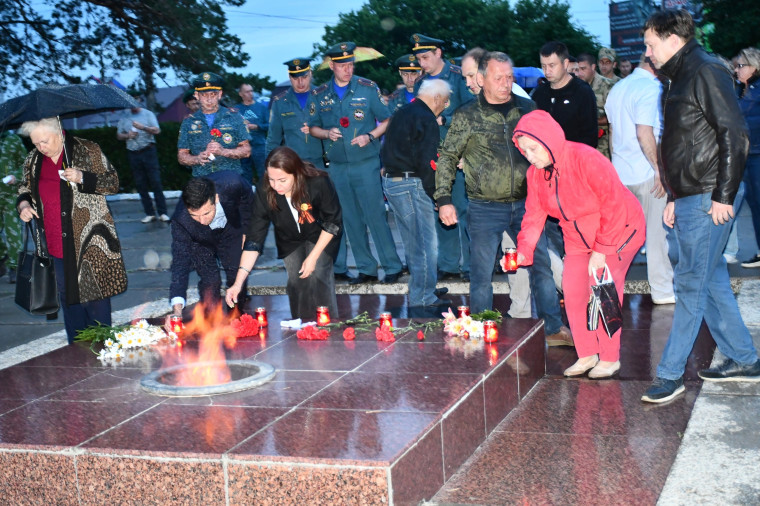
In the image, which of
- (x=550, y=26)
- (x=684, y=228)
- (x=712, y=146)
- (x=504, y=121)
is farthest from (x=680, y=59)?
(x=550, y=26)

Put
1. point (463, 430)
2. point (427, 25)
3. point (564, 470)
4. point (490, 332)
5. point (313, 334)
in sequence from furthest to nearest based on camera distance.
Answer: point (427, 25), point (313, 334), point (490, 332), point (463, 430), point (564, 470)

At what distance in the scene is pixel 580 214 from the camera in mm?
5449

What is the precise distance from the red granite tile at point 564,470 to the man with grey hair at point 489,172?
6.06 feet

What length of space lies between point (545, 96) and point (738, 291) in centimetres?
228

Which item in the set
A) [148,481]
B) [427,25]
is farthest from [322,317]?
[427,25]

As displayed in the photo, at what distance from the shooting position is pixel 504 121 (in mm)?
6250

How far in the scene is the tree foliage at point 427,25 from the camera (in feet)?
151

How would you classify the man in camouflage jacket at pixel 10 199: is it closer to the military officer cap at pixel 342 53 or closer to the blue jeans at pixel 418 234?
the military officer cap at pixel 342 53

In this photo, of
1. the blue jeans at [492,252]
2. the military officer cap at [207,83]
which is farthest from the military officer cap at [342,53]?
the blue jeans at [492,252]

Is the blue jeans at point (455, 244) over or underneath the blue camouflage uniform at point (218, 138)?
underneath

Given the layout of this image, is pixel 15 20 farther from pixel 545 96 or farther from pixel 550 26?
pixel 550 26

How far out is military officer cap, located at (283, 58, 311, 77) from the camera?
10005 mm

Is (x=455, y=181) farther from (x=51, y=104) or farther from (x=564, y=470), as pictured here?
(x=564, y=470)

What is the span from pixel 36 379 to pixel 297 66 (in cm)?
539
